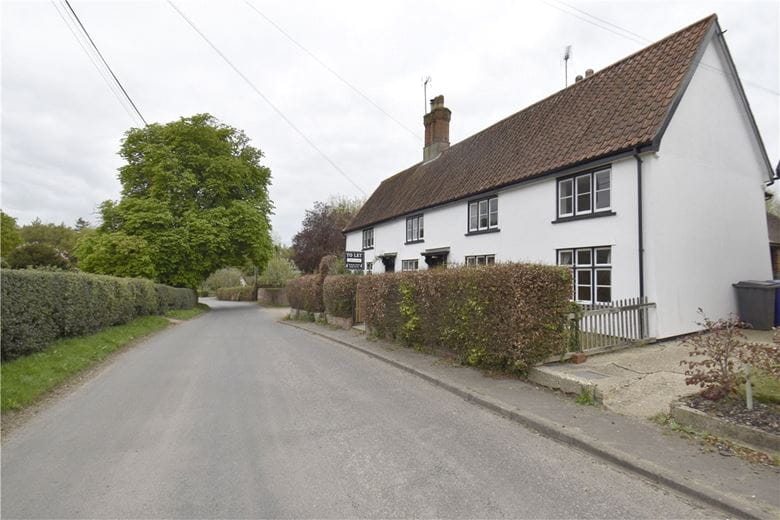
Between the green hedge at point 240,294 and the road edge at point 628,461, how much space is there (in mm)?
50217

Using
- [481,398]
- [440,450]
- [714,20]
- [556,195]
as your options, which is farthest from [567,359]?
[714,20]

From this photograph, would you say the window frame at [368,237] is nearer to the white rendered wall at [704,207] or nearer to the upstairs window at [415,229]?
the upstairs window at [415,229]

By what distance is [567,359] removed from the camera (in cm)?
793

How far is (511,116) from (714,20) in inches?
321

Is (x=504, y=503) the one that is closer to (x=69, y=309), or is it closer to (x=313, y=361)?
(x=313, y=361)

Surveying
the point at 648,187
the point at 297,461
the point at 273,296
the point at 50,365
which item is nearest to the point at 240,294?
the point at 273,296

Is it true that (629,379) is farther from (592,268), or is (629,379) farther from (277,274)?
(277,274)

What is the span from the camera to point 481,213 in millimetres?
16891

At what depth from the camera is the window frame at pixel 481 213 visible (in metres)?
16.2

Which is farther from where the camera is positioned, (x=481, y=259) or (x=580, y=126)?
(x=481, y=259)

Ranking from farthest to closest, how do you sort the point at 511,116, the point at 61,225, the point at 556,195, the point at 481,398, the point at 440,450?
the point at 61,225, the point at 511,116, the point at 556,195, the point at 481,398, the point at 440,450

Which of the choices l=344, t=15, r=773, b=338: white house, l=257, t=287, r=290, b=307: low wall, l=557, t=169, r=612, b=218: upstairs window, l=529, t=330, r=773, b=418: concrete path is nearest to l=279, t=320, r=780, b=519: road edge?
l=529, t=330, r=773, b=418: concrete path

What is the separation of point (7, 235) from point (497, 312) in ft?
206

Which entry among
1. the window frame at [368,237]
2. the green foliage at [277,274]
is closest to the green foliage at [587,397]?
the window frame at [368,237]
